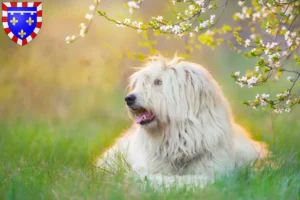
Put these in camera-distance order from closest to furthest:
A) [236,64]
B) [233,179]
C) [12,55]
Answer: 1. [233,179]
2. [12,55]
3. [236,64]

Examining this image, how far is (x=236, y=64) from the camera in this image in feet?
41.5

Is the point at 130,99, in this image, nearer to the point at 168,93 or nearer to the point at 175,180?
the point at 168,93

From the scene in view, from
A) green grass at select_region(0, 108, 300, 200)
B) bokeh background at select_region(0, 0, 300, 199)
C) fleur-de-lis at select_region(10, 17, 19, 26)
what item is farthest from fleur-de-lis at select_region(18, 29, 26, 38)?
green grass at select_region(0, 108, 300, 200)

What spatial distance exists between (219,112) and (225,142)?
293 millimetres

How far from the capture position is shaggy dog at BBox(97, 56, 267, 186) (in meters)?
5.66

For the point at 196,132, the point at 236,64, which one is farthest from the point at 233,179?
the point at 236,64

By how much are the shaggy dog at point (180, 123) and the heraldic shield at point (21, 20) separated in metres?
1.48

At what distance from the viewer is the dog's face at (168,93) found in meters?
5.65

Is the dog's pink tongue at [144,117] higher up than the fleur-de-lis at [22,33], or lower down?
lower down

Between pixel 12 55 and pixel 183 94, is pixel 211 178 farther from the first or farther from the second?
pixel 12 55

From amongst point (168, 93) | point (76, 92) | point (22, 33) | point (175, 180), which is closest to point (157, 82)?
point (168, 93)

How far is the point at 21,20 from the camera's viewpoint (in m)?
6.65

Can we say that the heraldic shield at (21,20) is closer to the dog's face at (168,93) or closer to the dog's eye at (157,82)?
the dog's face at (168,93)

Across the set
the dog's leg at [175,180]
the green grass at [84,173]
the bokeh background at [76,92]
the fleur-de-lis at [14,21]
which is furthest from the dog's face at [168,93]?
the fleur-de-lis at [14,21]
